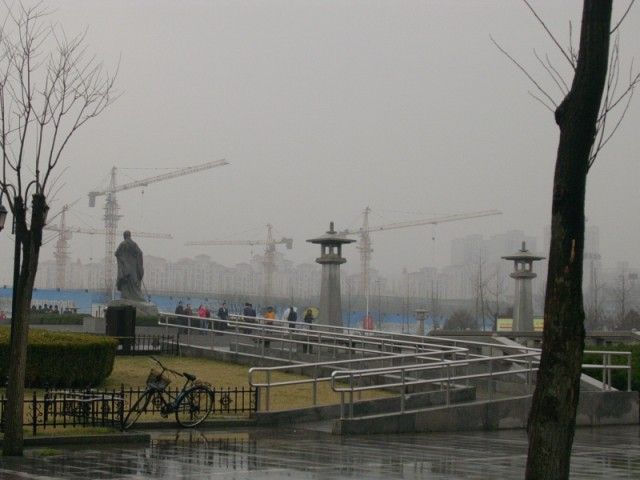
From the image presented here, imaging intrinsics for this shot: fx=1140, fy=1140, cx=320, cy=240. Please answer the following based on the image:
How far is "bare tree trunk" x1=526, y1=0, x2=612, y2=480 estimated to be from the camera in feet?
24.8

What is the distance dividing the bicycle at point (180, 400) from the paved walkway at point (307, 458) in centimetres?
57

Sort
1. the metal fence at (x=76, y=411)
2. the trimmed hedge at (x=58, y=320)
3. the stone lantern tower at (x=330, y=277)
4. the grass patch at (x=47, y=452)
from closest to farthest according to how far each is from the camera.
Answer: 1. the grass patch at (x=47, y=452)
2. the metal fence at (x=76, y=411)
3. the stone lantern tower at (x=330, y=277)
4. the trimmed hedge at (x=58, y=320)

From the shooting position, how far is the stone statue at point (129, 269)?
125 feet

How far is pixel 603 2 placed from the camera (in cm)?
775

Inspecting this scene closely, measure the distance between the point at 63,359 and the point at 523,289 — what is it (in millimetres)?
20258

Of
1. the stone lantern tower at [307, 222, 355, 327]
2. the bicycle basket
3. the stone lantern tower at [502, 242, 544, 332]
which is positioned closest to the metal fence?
the bicycle basket

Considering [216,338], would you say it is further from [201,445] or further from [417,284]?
[417,284]

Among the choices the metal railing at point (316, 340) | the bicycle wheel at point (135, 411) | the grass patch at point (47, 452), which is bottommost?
the grass patch at point (47, 452)

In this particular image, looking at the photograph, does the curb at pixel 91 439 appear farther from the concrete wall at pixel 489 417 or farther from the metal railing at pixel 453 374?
the metal railing at pixel 453 374

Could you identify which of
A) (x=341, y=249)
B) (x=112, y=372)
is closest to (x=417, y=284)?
(x=341, y=249)

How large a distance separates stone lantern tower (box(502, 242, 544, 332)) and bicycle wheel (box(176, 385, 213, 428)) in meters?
20.6

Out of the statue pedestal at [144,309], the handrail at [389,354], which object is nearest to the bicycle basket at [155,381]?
the handrail at [389,354]

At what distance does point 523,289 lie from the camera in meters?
38.7

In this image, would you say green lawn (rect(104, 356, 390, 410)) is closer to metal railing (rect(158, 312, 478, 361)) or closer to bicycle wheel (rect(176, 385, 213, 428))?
metal railing (rect(158, 312, 478, 361))
